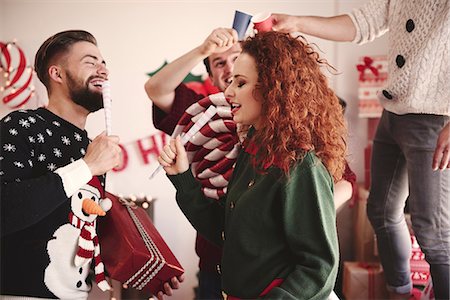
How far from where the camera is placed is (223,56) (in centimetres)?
175

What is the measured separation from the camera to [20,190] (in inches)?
48.9

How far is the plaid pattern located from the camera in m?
1.55

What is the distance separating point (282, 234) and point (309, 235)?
85mm

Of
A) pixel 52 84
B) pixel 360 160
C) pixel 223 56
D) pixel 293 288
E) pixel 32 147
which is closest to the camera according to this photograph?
pixel 293 288

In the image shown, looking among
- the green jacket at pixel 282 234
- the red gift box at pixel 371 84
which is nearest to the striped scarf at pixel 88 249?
the green jacket at pixel 282 234

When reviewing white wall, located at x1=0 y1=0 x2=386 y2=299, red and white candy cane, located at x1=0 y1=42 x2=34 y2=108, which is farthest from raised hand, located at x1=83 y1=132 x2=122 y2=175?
red and white candy cane, located at x1=0 y1=42 x2=34 y2=108

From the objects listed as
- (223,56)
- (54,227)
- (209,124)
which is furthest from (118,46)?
(54,227)

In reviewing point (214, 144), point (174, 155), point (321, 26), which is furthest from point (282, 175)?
point (321, 26)

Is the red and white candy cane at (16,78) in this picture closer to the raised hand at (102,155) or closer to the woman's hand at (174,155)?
the raised hand at (102,155)

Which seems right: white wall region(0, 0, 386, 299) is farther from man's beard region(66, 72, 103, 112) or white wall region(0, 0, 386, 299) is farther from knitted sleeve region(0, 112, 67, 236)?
knitted sleeve region(0, 112, 67, 236)

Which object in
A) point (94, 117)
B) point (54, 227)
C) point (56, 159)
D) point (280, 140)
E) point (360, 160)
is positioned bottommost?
point (360, 160)

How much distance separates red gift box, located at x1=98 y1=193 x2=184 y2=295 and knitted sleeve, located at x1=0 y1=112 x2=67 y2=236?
0.82ft

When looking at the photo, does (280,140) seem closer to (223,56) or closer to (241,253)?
(241,253)

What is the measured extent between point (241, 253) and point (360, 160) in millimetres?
1989
